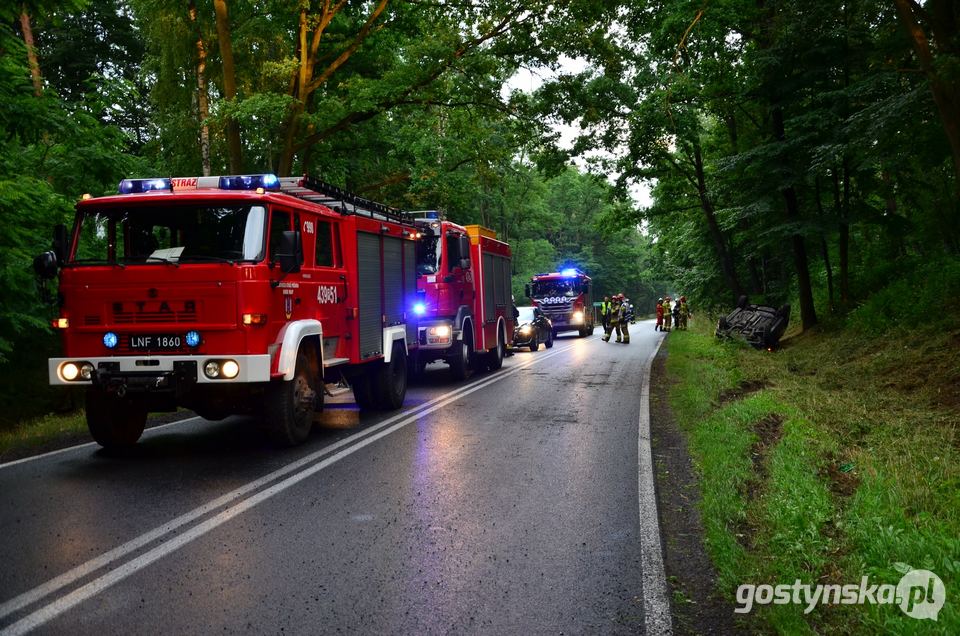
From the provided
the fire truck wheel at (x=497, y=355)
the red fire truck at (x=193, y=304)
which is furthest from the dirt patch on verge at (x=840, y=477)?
the fire truck wheel at (x=497, y=355)

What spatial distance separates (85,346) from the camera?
748 cm

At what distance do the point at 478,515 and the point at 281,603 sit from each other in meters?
1.99

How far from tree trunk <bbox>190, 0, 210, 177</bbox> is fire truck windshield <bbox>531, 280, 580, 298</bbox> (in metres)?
18.1

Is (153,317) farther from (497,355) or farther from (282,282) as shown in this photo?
(497,355)

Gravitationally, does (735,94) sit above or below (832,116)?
above

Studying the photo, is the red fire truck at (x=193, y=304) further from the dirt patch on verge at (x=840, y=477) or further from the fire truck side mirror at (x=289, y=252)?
the dirt patch on verge at (x=840, y=477)

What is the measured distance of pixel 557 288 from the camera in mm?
33688

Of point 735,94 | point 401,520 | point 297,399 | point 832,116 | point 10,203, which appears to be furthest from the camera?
point 735,94

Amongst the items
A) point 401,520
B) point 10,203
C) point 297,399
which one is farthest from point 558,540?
point 10,203

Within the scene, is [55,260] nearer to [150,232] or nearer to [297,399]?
[150,232]

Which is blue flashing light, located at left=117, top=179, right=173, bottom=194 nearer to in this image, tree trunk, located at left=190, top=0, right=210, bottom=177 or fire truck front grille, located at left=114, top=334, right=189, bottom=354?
fire truck front grille, located at left=114, top=334, right=189, bottom=354

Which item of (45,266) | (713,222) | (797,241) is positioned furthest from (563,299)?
(45,266)

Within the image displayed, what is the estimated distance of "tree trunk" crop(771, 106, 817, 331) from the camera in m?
19.4

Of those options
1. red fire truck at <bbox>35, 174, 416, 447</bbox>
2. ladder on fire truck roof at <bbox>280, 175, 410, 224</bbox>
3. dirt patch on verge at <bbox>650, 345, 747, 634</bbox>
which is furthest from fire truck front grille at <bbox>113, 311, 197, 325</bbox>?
dirt patch on verge at <bbox>650, 345, 747, 634</bbox>
